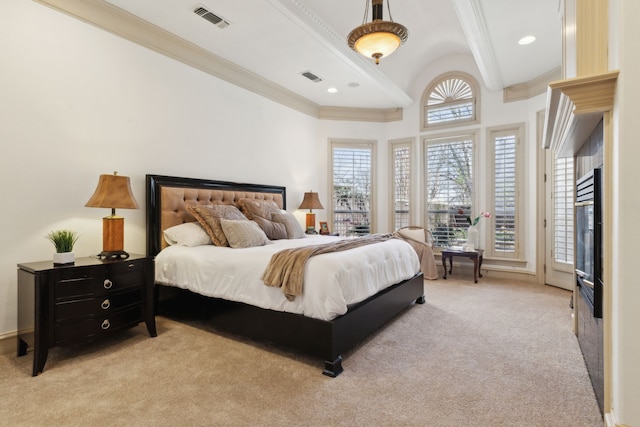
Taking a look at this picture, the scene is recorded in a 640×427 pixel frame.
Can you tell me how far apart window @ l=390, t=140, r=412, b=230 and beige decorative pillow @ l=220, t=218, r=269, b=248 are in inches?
137

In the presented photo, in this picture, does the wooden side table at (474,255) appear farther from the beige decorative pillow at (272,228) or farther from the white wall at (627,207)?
the white wall at (627,207)

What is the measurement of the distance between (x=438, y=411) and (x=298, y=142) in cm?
463

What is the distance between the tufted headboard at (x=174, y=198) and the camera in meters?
3.48

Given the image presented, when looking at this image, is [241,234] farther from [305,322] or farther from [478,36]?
[478,36]

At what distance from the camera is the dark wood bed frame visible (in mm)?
2283

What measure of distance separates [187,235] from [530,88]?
5235 millimetres

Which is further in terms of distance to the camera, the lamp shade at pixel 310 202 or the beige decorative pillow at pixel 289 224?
the lamp shade at pixel 310 202

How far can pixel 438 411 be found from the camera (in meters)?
1.82

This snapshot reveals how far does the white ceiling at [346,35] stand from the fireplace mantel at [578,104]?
180 centimetres

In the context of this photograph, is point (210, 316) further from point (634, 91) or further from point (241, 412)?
point (634, 91)

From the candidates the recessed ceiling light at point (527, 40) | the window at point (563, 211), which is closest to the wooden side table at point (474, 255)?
the window at point (563, 211)

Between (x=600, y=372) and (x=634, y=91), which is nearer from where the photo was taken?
(x=634, y=91)

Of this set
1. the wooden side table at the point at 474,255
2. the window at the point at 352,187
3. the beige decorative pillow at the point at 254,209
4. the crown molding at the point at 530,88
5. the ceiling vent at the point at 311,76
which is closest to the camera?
the beige decorative pillow at the point at 254,209

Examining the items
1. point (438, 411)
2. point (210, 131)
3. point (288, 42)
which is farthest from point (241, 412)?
point (288, 42)
